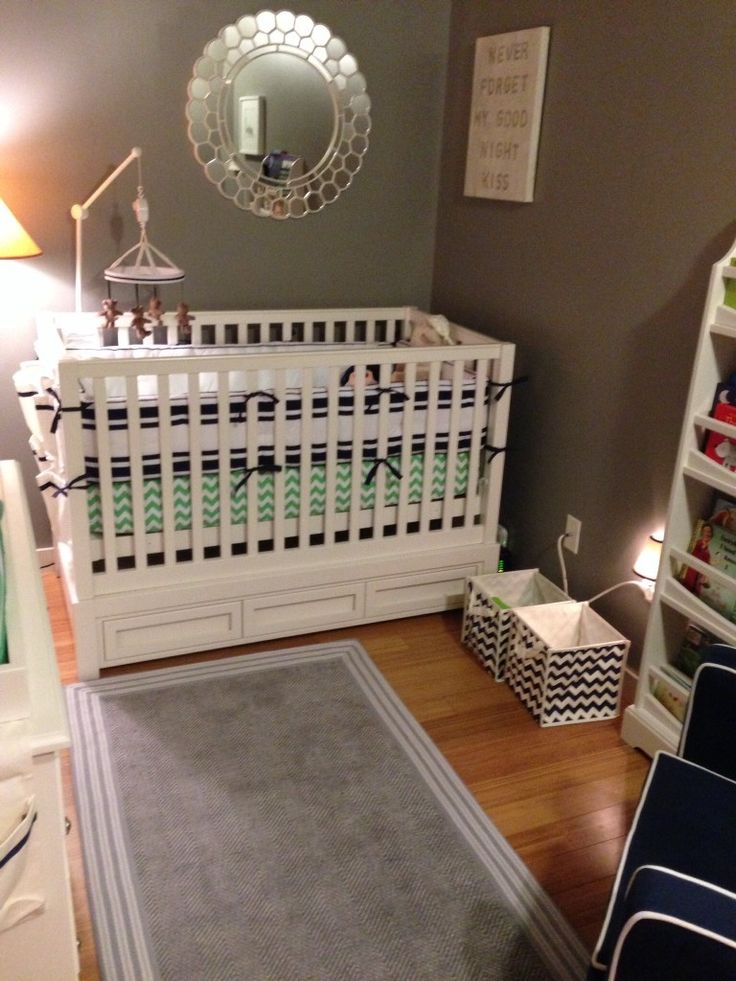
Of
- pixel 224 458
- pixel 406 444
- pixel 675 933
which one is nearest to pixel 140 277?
pixel 224 458

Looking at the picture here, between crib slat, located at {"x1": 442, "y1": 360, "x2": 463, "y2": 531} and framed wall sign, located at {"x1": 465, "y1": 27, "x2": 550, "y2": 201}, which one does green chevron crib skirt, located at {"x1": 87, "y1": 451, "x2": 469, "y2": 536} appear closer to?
crib slat, located at {"x1": 442, "y1": 360, "x2": 463, "y2": 531}

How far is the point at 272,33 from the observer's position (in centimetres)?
302

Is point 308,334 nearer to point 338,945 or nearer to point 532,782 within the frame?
point 532,782

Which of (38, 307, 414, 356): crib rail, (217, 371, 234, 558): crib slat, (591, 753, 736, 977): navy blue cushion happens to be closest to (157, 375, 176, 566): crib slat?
(217, 371, 234, 558): crib slat

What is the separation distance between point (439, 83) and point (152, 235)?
4.10 feet

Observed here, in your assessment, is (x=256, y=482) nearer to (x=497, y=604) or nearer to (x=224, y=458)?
(x=224, y=458)

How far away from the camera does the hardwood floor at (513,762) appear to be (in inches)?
75.2

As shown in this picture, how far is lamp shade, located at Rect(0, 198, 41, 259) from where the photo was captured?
2.61 m

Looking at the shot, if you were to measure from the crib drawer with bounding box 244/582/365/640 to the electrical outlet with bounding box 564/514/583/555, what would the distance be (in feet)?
2.30

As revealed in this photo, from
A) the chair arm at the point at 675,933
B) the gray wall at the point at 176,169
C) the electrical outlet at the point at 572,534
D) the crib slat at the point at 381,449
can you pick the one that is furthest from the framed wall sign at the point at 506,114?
the chair arm at the point at 675,933

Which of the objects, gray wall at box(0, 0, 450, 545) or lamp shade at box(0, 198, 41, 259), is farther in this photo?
gray wall at box(0, 0, 450, 545)

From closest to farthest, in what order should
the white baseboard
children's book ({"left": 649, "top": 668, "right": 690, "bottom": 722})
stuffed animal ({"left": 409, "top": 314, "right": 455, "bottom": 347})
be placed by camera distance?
children's book ({"left": 649, "top": 668, "right": 690, "bottom": 722}) → stuffed animal ({"left": 409, "top": 314, "right": 455, "bottom": 347}) → the white baseboard

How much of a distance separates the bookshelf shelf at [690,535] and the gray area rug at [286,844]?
1.81 ft

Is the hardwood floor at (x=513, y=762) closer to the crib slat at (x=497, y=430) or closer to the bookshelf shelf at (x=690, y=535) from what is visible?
the bookshelf shelf at (x=690, y=535)
